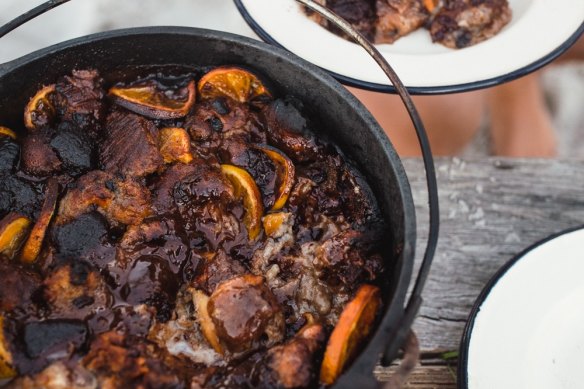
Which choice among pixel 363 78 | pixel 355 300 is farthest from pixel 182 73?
pixel 355 300

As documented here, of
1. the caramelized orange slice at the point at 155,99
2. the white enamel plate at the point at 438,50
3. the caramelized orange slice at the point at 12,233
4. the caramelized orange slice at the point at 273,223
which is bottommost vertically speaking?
the caramelized orange slice at the point at 12,233

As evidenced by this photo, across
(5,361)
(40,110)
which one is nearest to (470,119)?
(40,110)

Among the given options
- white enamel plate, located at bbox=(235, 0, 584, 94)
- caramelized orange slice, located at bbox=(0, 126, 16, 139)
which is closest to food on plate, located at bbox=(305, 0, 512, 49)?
white enamel plate, located at bbox=(235, 0, 584, 94)

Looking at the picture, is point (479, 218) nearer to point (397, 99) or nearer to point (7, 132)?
point (397, 99)

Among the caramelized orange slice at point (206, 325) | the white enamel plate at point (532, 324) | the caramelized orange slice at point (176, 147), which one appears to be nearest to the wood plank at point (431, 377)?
the white enamel plate at point (532, 324)

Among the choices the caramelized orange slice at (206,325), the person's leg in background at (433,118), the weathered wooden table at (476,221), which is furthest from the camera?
the person's leg in background at (433,118)

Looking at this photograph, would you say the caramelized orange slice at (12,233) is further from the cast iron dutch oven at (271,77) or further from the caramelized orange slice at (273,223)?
the caramelized orange slice at (273,223)
